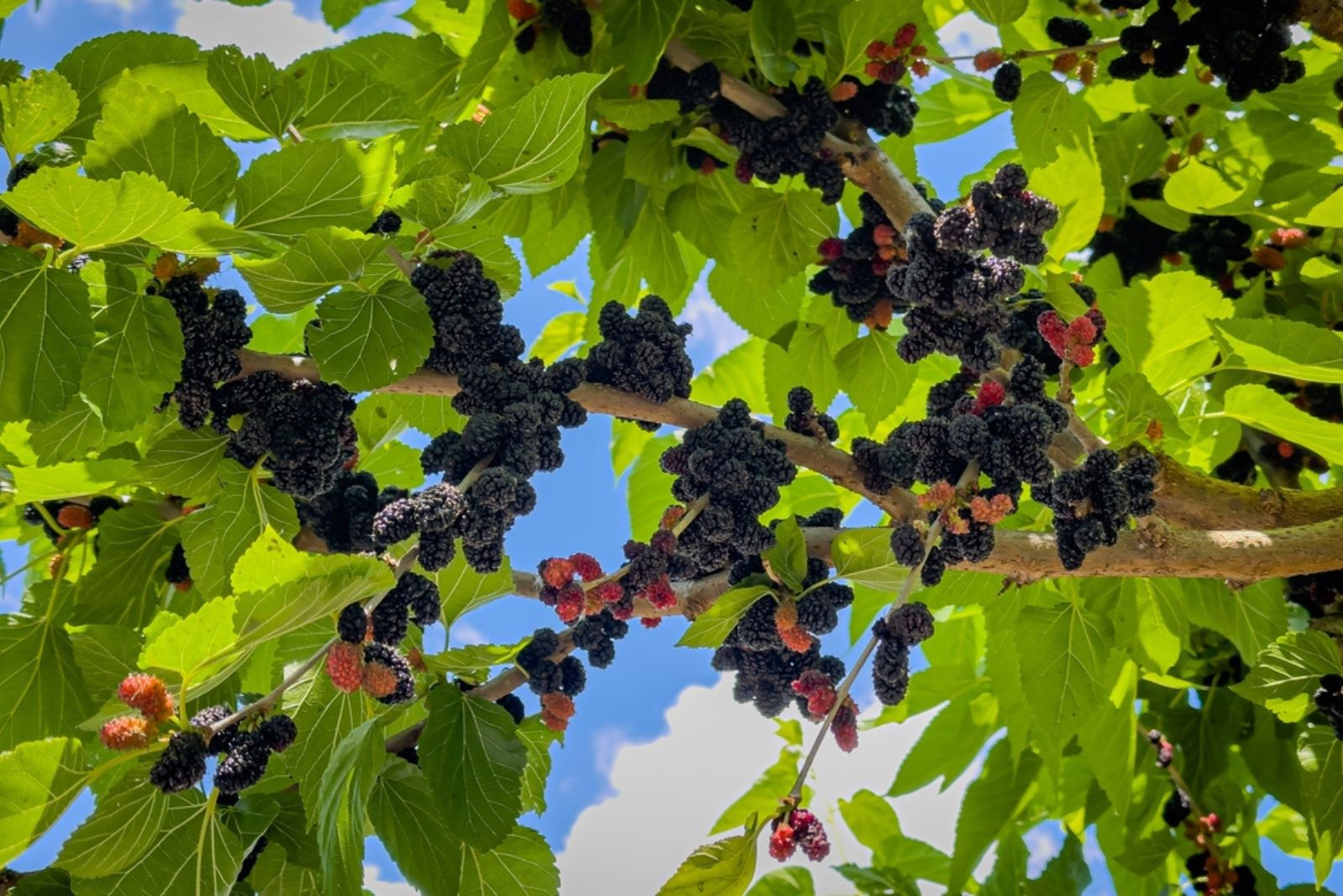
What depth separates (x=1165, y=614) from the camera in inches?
93.7

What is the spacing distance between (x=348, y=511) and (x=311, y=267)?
0.67 metres

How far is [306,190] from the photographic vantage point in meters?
1.36

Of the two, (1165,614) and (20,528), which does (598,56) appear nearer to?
(1165,614)

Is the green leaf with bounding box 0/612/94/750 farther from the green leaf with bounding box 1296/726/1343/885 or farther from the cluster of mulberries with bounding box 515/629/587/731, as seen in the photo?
the green leaf with bounding box 1296/726/1343/885

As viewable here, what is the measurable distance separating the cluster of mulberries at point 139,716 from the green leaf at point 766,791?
81.5 inches

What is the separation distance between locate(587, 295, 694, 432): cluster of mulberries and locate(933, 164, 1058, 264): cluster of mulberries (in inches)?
16.6

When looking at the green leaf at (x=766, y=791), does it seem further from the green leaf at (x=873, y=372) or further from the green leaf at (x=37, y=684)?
the green leaf at (x=37, y=684)

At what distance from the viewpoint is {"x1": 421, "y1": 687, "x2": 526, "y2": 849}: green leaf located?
1.47m

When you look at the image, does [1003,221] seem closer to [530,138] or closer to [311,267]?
[530,138]

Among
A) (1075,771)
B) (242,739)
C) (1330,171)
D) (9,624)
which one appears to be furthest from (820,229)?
(1075,771)

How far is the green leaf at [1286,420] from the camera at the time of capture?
5.54 feet

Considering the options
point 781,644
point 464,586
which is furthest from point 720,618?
point 464,586

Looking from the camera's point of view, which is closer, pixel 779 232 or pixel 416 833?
pixel 416 833

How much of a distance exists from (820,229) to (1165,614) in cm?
107
